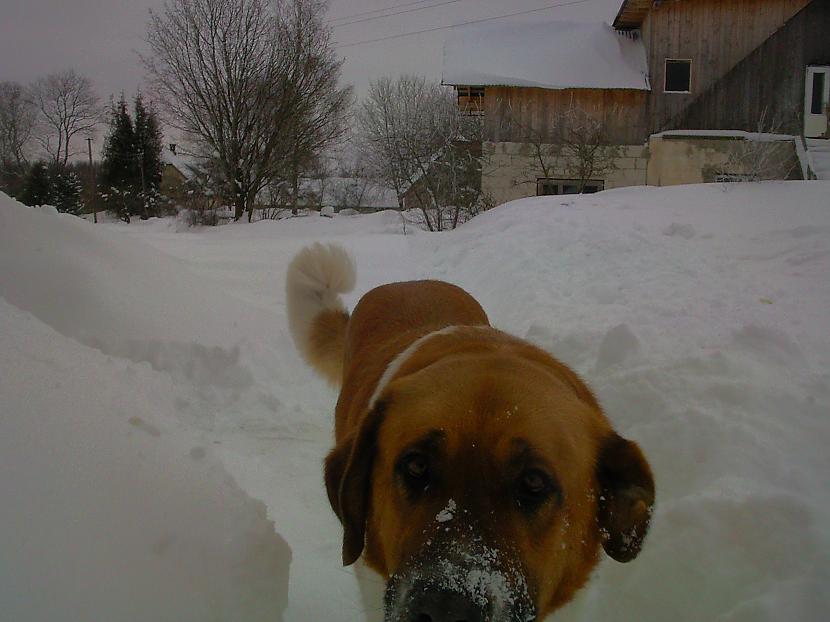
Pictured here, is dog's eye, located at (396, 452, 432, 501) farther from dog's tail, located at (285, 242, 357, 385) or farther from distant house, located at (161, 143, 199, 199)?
distant house, located at (161, 143, 199, 199)

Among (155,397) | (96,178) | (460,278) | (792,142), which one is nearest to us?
(155,397)

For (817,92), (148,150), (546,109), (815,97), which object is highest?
(817,92)

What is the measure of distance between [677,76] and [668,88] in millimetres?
510

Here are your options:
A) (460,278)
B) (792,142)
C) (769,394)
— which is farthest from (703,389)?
(792,142)

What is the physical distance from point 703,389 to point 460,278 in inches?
160

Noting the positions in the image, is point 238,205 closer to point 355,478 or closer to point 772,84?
point 772,84

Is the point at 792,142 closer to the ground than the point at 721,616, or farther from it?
farther from it

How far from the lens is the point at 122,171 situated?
741 inches

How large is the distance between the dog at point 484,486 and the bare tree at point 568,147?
62.9 ft

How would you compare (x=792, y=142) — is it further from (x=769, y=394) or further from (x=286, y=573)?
(x=286, y=573)

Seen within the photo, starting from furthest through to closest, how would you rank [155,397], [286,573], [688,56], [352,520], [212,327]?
[688,56], [212,327], [155,397], [286,573], [352,520]

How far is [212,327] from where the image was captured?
4.73 metres

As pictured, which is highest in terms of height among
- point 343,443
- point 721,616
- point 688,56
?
point 688,56

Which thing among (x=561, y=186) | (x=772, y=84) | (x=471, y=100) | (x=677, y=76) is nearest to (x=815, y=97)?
(x=772, y=84)
